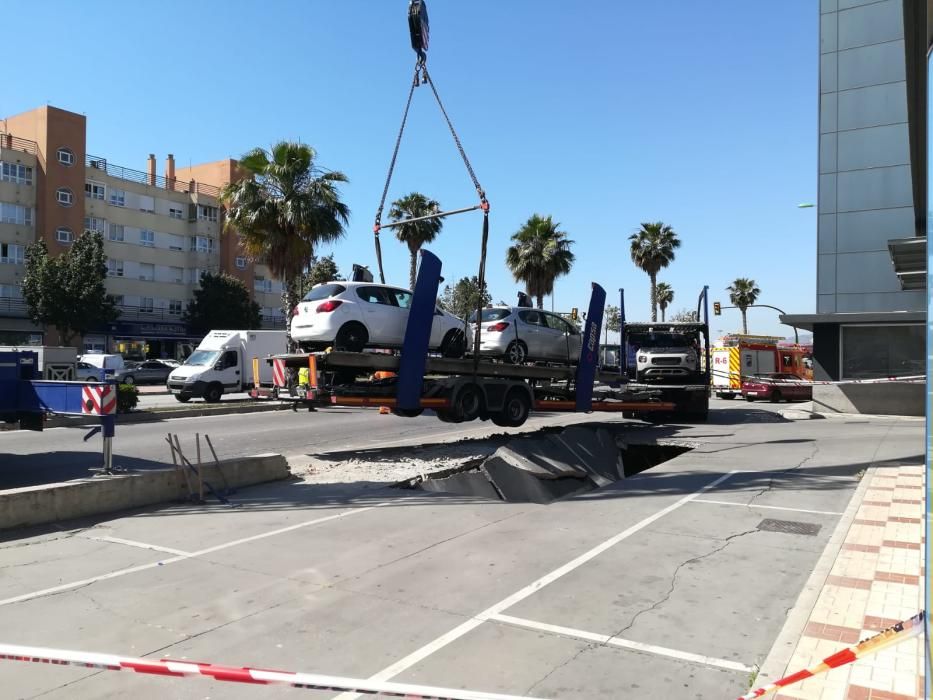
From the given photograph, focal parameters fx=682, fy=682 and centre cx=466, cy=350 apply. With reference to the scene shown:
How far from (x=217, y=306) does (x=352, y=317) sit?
41310 mm

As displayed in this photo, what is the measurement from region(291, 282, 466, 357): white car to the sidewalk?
23.3 feet

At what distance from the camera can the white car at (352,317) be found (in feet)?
35.2

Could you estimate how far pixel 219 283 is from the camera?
1930 inches

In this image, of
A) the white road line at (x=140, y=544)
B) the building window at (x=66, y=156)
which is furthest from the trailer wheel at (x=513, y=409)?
the building window at (x=66, y=156)

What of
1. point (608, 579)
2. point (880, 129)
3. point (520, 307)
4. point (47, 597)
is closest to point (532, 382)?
point (520, 307)

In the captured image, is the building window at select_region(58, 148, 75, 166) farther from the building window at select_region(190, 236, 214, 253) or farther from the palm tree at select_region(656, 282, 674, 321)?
the palm tree at select_region(656, 282, 674, 321)

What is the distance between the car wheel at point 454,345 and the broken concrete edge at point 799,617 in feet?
22.6

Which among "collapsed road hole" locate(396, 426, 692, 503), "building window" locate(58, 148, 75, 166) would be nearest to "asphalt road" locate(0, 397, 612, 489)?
"collapsed road hole" locate(396, 426, 692, 503)

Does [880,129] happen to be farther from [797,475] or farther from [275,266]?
[275,266]

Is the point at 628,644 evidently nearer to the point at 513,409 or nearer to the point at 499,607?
the point at 499,607

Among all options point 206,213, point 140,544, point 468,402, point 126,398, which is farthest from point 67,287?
point 140,544

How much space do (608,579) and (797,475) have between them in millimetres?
6160

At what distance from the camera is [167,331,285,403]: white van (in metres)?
24.1

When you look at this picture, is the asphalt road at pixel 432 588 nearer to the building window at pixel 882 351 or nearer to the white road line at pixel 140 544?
the white road line at pixel 140 544
